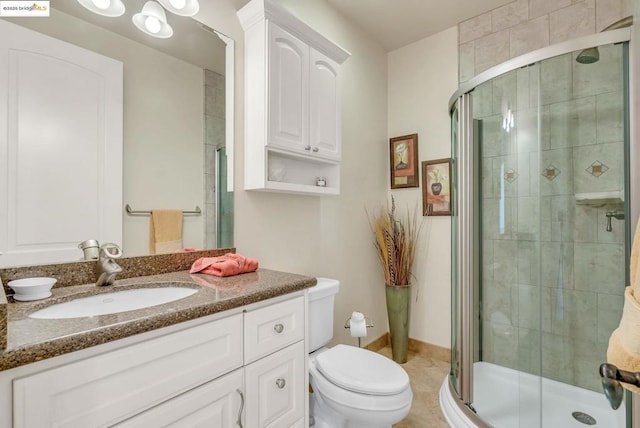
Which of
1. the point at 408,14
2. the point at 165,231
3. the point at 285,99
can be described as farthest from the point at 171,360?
the point at 408,14

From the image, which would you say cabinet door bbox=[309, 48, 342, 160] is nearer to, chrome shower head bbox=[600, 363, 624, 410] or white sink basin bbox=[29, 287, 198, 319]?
white sink basin bbox=[29, 287, 198, 319]

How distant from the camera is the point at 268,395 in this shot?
114 centimetres

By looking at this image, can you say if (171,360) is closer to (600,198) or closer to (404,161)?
(600,198)

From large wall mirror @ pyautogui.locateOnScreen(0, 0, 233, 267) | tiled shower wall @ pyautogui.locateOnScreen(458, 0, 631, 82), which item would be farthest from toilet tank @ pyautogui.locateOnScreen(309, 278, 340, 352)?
tiled shower wall @ pyautogui.locateOnScreen(458, 0, 631, 82)

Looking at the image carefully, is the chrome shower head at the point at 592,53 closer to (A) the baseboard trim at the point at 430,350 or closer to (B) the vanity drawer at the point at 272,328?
(B) the vanity drawer at the point at 272,328

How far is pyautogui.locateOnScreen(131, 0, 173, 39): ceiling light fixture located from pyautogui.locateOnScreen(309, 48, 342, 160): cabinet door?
77cm

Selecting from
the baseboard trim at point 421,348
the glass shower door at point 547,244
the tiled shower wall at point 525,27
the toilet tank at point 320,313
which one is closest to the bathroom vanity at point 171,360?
the toilet tank at point 320,313

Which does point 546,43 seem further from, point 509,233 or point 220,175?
point 220,175

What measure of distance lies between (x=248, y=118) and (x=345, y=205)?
1024mm

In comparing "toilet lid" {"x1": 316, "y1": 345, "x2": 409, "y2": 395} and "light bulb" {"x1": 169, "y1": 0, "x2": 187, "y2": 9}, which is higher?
"light bulb" {"x1": 169, "y1": 0, "x2": 187, "y2": 9}

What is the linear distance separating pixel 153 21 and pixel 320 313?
1630 mm

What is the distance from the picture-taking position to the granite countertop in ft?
2.15

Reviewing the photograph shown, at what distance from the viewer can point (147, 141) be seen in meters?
1.37

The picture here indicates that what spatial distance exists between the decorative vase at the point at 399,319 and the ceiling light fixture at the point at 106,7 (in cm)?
233
